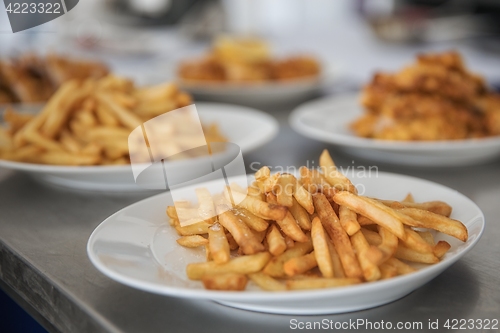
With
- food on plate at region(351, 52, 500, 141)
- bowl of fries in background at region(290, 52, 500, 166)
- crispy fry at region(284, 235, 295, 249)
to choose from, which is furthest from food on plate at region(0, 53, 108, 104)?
crispy fry at region(284, 235, 295, 249)

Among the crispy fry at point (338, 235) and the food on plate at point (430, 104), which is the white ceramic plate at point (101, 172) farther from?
the crispy fry at point (338, 235)

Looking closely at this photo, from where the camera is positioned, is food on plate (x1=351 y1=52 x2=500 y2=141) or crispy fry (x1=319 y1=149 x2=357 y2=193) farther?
food on plate (x1=351 y1=52 x2=500 y2=141)

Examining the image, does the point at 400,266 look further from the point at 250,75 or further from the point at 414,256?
the point at 250,75

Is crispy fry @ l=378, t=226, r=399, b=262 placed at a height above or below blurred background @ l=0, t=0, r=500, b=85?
above

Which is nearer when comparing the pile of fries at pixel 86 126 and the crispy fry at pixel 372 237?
the crispy fry at pixel 372 237

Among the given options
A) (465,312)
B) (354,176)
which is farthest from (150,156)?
(465,312)

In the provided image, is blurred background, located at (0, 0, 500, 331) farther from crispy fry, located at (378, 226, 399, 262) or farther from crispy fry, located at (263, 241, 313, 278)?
crispy fry, located at (378, 226, 399, 262)

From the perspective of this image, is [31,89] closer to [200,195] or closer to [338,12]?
[200,195]

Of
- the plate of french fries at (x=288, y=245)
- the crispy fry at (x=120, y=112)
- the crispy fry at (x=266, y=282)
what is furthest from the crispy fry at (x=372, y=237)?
the crispy fry at (x=120, y=112)
